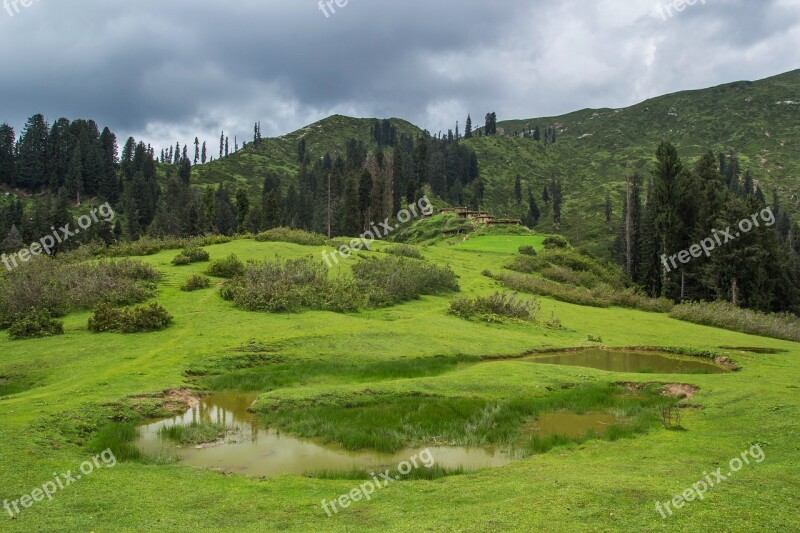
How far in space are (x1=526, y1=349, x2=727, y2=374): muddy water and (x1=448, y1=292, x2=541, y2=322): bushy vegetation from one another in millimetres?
7257

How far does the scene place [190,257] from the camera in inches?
1587

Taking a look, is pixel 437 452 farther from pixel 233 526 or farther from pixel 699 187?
pixel 699 187

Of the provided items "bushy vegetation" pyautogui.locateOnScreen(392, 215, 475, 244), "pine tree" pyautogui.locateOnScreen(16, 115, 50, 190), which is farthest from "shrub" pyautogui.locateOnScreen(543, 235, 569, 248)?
"pine tree" pyautogui.locateOnScreen(16, 115, 50, 190)

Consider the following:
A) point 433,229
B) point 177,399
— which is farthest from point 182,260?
point 433,229

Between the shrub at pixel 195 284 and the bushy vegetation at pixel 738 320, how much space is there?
Result: 36.7m

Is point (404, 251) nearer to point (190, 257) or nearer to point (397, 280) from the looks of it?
point (397, 280)

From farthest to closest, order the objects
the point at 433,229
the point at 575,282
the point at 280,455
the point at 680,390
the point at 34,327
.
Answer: the point at 433,229 < the point at 575,282 < the point at 34,327 < the point at 680,390 < the point at 280,455

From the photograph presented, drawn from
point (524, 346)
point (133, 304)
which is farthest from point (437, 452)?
point (133, 304)

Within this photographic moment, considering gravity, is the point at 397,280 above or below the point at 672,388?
above

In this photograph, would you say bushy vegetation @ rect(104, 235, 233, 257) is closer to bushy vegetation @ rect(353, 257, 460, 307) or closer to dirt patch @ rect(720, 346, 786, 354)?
bushy vegetation @ rect(353, 257, 460, 307)

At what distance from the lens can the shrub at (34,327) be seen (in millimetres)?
24016

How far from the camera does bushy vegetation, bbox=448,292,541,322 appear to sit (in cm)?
3494

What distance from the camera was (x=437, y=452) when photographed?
13.7 metres

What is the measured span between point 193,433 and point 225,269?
24358 mm
